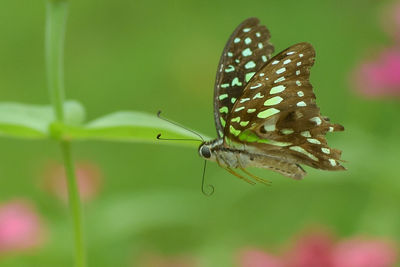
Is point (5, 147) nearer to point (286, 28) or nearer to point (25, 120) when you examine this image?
point (286, 28)

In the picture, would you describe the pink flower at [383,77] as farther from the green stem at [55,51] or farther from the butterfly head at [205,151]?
the green stem at [55,51]

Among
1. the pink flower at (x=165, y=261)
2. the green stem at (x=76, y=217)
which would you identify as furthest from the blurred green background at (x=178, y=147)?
the green stem at (x=76, y=217)

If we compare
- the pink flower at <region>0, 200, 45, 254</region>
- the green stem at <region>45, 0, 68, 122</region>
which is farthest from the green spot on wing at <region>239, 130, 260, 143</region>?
the pink flower at <region>0, 200, 45, 254</region>

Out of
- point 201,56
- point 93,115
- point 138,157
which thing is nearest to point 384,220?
point 138,157

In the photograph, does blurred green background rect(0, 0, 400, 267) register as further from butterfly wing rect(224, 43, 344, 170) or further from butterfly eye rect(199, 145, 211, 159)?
butterfly eye rect(199, 145, 211, 159)

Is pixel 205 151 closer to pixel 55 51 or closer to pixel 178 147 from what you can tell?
pixel 55 51

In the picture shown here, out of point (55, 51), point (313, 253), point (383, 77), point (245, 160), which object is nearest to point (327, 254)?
point (313, 253)
